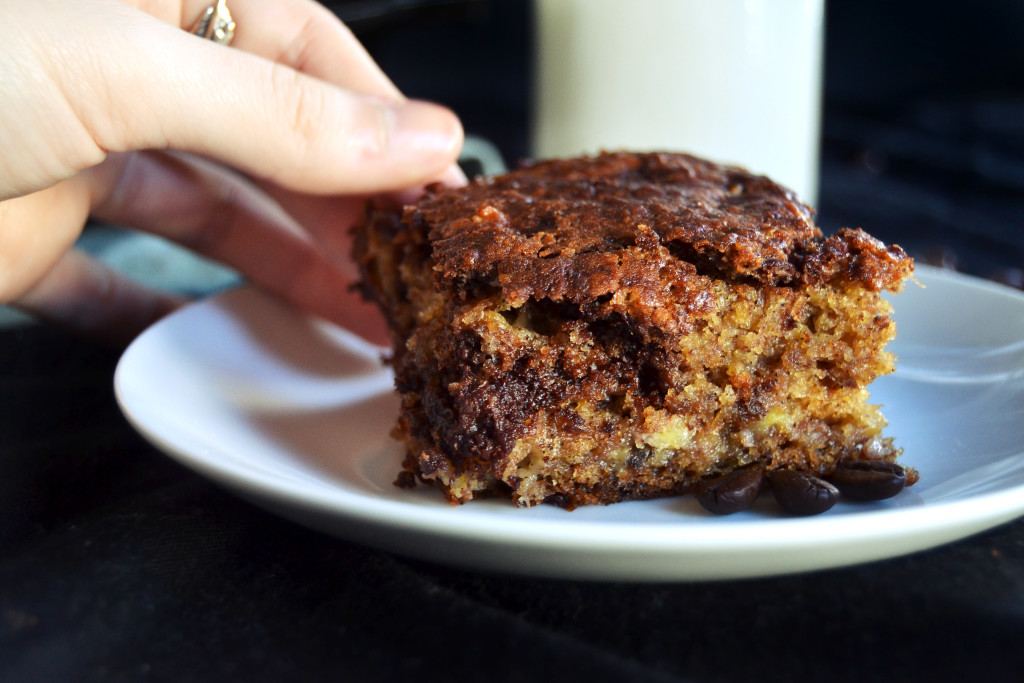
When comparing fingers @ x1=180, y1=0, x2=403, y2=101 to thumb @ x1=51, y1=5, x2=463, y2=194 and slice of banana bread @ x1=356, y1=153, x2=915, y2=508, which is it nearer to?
thumb @ x1=51, y1=5, x2=463, y2=194

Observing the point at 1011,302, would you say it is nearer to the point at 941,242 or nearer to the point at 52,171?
the point at 941,242

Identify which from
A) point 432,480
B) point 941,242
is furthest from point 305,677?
point 941,242

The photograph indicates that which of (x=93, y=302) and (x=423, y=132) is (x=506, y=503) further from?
(x=93, y=302)

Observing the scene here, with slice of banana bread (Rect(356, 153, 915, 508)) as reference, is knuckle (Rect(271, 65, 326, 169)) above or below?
above

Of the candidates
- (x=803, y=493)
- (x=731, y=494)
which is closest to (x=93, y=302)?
(x=731, y=494)

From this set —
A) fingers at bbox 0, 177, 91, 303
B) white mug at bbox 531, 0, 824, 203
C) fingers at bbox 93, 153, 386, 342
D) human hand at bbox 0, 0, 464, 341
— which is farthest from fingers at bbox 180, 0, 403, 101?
white mug at bbox 531, 0, 824, 203
